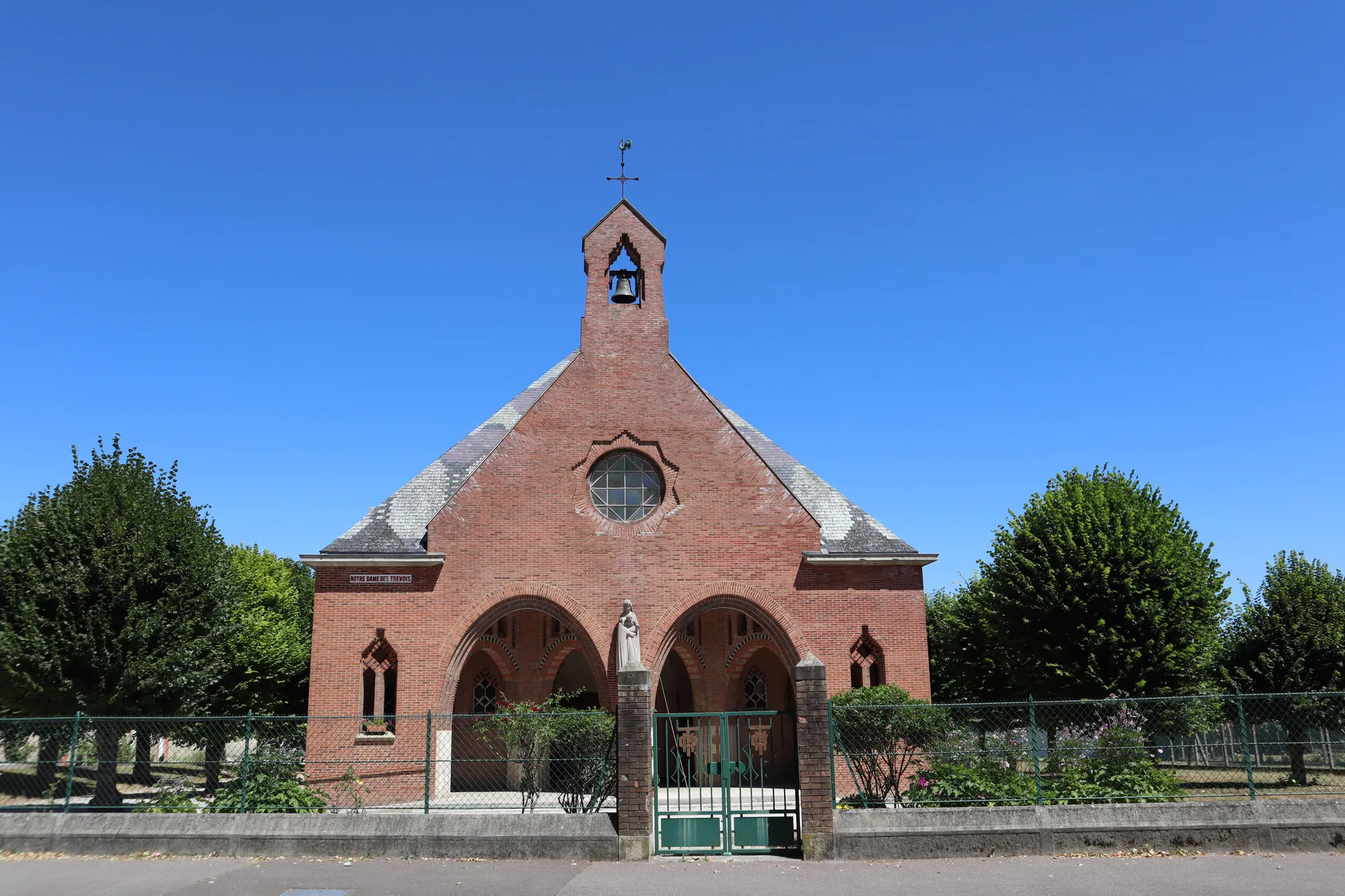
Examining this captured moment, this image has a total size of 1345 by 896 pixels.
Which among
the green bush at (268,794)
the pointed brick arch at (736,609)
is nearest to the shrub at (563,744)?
the green bush at (268,794)

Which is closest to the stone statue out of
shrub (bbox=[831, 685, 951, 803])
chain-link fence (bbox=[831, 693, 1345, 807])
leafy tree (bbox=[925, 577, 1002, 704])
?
chain-link fence (bbox=[831, 693, 1345, 807])

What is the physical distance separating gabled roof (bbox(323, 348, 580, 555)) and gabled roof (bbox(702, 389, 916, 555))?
6517mm

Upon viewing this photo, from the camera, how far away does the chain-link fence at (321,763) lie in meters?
13.6

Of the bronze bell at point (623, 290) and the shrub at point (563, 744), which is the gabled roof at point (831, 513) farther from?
the shrub at point (563, 744)

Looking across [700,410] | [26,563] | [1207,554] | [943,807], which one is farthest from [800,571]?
[26,563]

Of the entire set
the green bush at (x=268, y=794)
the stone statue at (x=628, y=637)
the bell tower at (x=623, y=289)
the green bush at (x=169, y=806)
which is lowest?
the green bush at (x=169, y=806)

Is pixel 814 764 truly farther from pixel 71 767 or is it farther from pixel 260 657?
pixel 260 657

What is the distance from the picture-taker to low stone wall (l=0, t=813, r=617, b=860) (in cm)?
1176

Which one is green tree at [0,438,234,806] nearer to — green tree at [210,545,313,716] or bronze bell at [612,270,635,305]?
green tree at [210,545,313,716]

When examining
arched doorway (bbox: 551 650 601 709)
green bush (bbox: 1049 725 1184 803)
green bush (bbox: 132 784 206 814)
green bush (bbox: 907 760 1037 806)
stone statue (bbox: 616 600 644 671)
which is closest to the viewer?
green bush (bbox: 907 760 1037 806)

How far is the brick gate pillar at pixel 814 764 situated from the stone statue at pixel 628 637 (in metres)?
7.07

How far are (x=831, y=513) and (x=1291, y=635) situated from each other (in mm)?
12763

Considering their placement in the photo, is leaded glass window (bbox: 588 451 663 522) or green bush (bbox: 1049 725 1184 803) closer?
green bush (bbox: 1049 725 1184 803)

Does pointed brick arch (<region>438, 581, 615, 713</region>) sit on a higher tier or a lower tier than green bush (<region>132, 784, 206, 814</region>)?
higher
